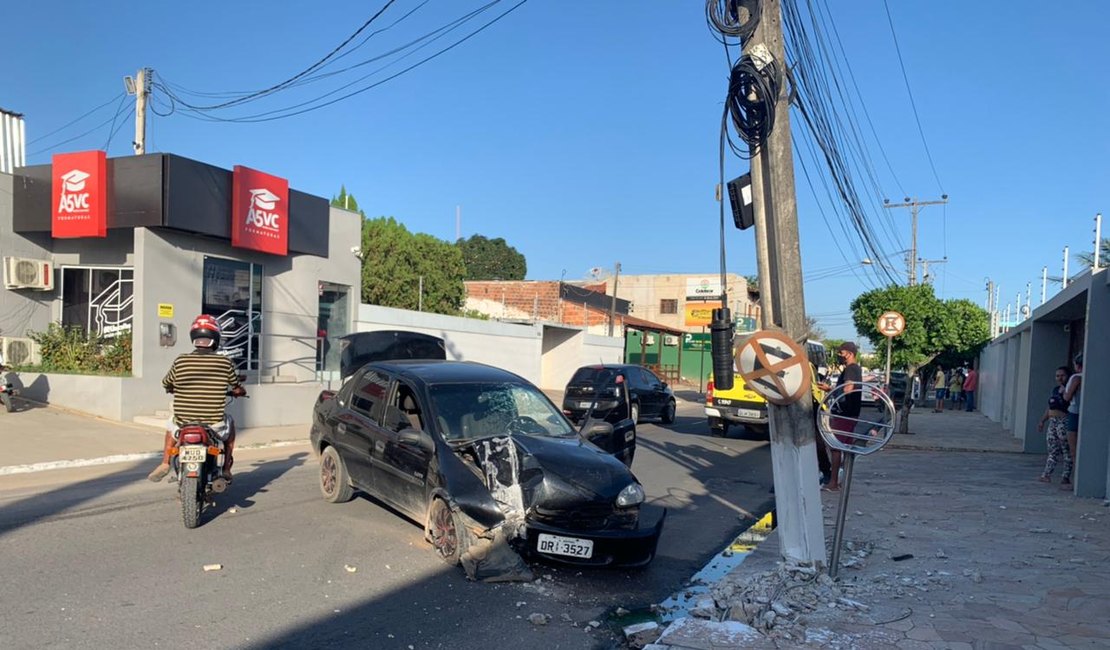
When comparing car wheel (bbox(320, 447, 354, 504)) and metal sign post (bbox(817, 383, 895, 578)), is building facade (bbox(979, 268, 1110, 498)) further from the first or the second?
car wheel (bbox(320, 447, 354, 504))

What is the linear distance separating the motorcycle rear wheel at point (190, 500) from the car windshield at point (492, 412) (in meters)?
2.14

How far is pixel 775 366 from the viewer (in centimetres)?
572

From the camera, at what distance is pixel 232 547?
21.0 feet

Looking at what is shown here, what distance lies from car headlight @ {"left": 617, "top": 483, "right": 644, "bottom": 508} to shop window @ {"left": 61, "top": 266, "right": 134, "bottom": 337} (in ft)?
44.0

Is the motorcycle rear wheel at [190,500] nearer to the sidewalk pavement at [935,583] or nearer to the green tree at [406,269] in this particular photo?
the sidewalk pavement at [935,583]

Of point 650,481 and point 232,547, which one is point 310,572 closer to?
point 232,547

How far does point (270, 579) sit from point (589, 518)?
92.5 inches

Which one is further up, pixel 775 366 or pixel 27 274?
pixel 27 274

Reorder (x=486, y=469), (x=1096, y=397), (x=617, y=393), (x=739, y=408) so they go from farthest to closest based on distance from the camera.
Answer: (x=617, y=393), (x=739, y=408), (x=1096, y=397), (x=486, y=469)

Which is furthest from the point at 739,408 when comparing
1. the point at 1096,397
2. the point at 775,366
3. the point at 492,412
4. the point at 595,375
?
the point at 775,366

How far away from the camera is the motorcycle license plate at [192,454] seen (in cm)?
667

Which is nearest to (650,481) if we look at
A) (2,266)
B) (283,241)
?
(283,241)

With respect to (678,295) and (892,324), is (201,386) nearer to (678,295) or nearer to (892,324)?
(892,324)

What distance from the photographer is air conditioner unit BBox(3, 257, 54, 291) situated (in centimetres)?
1495
